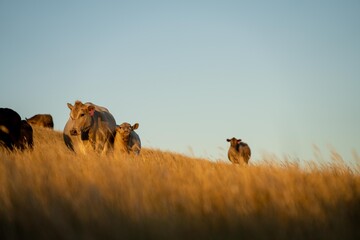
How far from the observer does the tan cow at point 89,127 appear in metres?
11.4

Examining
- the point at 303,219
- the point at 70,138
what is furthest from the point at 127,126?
the point at 303,219

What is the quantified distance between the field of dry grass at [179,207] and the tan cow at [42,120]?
4251cm

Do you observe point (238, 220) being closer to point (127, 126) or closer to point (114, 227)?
point (114, 227)

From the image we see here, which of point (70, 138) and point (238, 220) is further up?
point (70, 138)

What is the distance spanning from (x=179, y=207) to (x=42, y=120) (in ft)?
146

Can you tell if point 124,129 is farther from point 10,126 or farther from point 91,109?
point 10,126

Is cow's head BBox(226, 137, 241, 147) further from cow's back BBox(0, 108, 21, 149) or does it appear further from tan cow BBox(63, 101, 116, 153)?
cow's back BBox(0, 108, 21, 149)

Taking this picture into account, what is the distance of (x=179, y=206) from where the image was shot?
3.74 meters

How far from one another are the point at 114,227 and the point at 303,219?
1539mm

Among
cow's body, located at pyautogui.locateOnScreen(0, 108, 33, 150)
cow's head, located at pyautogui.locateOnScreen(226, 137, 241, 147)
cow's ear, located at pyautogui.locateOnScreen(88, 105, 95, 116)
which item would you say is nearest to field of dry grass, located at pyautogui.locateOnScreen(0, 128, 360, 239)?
cow's ear, located at pyautogui.locateOnScreen(88, 105, 95, 116)

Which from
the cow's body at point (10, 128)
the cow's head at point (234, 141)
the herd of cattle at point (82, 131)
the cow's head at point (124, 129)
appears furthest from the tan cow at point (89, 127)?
the cow's head at point (234, 141)

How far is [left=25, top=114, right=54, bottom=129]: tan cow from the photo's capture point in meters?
45.3

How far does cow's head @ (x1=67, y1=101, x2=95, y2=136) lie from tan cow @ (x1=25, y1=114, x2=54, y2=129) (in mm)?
35450

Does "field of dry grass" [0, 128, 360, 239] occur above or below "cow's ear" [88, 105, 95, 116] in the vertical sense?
below
